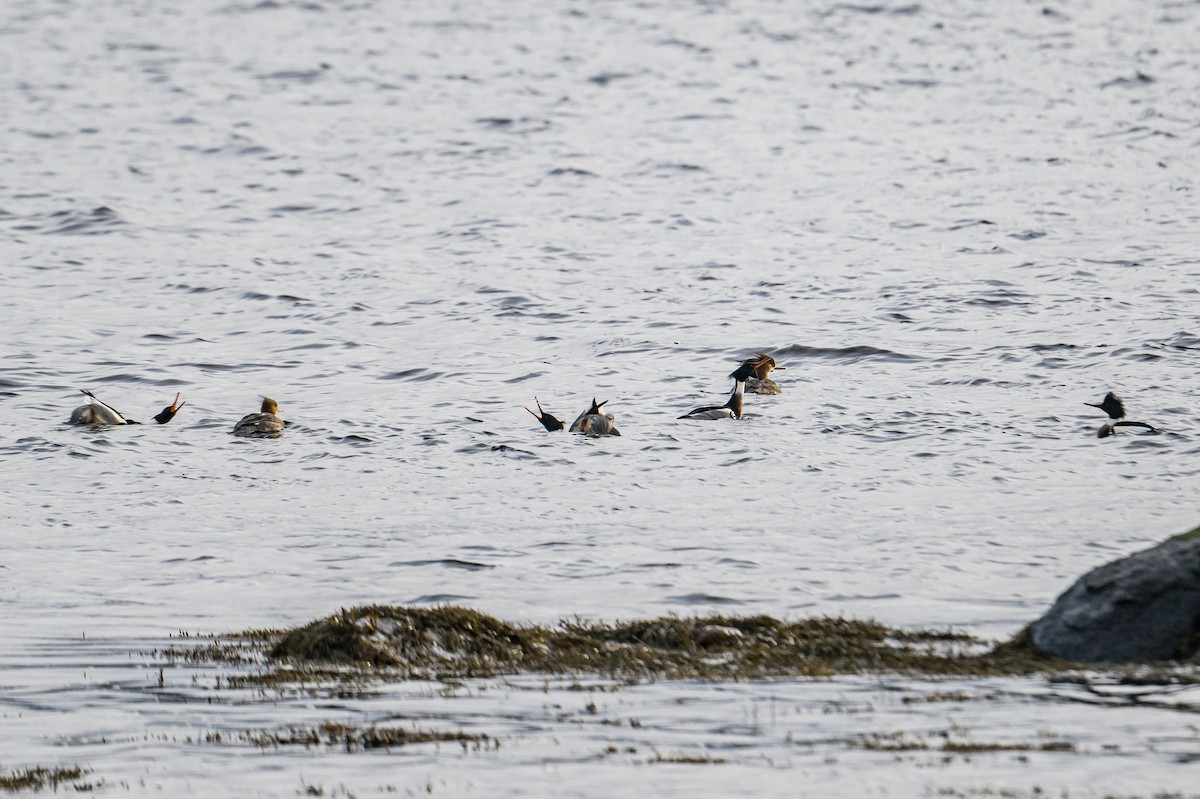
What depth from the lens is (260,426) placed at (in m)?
17.7

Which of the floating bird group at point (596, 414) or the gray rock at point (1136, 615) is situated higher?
the floating bird group at point (596, 414)

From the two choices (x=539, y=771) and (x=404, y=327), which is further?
(x=404, y=327)

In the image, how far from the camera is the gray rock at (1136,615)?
929 cm

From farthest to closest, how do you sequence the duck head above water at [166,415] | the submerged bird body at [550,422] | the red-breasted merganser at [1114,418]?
1. the duck head above water at [166,415]
2. the submerged bird body at [550,422]
3. the red-breasted merganser at [1114,418]

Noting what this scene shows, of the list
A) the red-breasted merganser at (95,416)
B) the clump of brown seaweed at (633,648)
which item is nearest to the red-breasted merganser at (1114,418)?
the clump of brown seaweed at (633,648)

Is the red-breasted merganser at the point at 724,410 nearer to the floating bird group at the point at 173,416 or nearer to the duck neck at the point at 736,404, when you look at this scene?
the duck neck at the point at 736,404

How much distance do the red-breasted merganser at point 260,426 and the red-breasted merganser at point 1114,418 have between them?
29.9 ft

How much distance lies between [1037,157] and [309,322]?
16.8 metres

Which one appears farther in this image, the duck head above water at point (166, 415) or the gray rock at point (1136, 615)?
the duck head above water at point (166, 415)

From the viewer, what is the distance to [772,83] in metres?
42.3

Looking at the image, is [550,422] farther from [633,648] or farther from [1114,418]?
[633,648]

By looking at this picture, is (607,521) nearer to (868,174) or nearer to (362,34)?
(868,174)

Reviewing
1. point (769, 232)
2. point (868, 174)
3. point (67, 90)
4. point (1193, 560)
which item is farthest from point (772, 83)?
point (1193, 560)

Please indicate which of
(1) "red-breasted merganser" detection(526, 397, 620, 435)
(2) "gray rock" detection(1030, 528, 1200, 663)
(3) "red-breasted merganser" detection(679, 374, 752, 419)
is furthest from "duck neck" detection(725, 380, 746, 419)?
(2) "gray rock" detection(1030, 528, 1200, 663)
